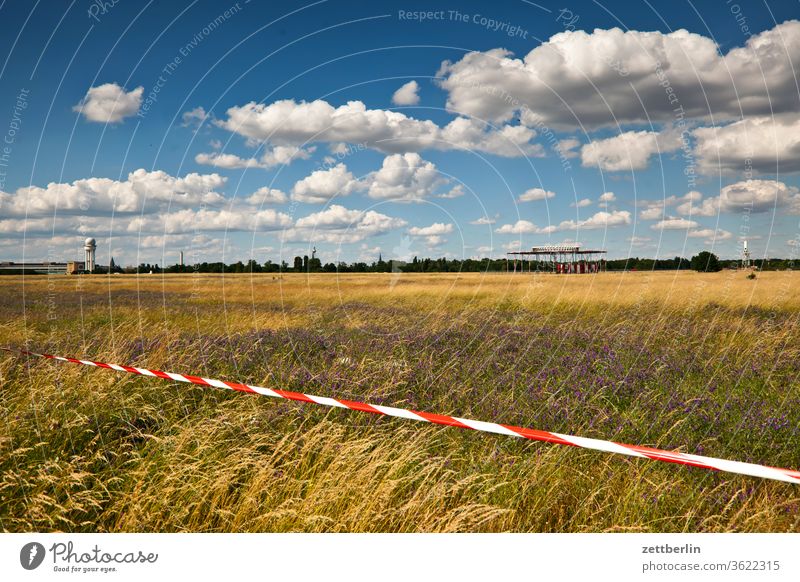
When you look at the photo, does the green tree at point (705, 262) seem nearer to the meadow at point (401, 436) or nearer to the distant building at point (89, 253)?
the meadow at point (401, 436)

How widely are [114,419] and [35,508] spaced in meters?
1.95

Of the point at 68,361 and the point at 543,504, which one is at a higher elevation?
the point at 68,361

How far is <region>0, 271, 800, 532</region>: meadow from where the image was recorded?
12.6ft

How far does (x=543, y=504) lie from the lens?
4035mm

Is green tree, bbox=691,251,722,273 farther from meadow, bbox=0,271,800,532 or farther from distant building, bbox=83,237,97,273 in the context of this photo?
distant building, bbox=83,237,97,273

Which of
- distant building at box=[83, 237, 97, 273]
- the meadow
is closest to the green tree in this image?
the meadow

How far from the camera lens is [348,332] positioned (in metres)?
12.3

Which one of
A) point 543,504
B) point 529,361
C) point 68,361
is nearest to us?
point 543,504

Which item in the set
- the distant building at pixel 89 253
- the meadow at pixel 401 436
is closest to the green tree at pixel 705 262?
the meadow at pixel 401 436

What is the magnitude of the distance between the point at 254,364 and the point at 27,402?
3361mm

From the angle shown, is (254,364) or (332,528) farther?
(254,364)
